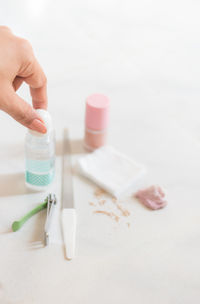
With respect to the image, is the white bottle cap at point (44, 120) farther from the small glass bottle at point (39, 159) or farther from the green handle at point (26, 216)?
the green handle at point (26, 216)

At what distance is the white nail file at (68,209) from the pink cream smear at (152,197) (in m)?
0.14

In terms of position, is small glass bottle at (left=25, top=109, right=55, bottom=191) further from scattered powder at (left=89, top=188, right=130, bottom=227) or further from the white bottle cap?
scattered powder at (left=89, top=188, right=130, bottom=227)

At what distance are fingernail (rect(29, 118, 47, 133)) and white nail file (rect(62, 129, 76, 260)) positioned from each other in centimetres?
15

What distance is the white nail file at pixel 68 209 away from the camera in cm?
73

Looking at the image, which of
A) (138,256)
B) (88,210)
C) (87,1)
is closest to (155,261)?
(138,256)

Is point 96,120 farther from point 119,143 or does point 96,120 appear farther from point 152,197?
point 152,197

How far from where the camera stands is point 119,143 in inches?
39.5

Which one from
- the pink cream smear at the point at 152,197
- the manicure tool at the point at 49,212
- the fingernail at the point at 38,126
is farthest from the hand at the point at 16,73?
the pink cream smear at the point at 152,197

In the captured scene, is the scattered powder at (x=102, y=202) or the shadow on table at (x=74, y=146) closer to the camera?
the scattered powder at (x=102, y=202)

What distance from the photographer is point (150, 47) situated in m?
1.46

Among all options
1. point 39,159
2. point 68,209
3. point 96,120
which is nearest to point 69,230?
point 68,209

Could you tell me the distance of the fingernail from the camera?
748 millimetres

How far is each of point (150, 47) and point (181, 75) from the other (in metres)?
0.21

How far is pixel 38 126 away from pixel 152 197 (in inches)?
10.9
